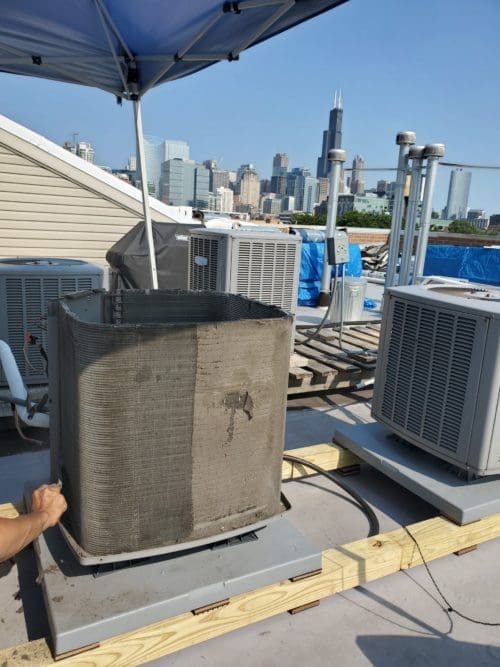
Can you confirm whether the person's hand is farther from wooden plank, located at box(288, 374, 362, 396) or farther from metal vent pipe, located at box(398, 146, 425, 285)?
metal vent pipe, located at box(398, 146, 425, 285)

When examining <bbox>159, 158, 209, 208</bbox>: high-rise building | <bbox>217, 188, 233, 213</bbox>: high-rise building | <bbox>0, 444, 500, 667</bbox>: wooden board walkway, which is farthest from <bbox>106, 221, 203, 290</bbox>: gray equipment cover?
<bbox>217, 188, 233, 213</bbox>: high-rise building

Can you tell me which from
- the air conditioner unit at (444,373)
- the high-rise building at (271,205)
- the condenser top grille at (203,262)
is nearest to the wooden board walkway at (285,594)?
the air conditioner unit at (444,373)

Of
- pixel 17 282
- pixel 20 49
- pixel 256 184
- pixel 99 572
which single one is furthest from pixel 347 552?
pixel 256 184

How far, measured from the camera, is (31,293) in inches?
159

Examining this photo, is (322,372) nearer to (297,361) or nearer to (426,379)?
(297,361)

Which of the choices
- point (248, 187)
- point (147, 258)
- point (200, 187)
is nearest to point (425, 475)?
point (147, 258)

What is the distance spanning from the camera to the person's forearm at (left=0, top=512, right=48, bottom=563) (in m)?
1.78

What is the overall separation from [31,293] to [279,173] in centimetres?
15844

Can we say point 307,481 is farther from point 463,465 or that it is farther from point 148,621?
point 148,621

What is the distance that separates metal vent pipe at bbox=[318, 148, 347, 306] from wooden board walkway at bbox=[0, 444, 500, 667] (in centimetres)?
636

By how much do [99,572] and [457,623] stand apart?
1.53 m

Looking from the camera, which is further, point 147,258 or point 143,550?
point 147,258

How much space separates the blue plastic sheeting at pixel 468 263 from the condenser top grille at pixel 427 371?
13.0m

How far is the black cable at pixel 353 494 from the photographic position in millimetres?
2766
